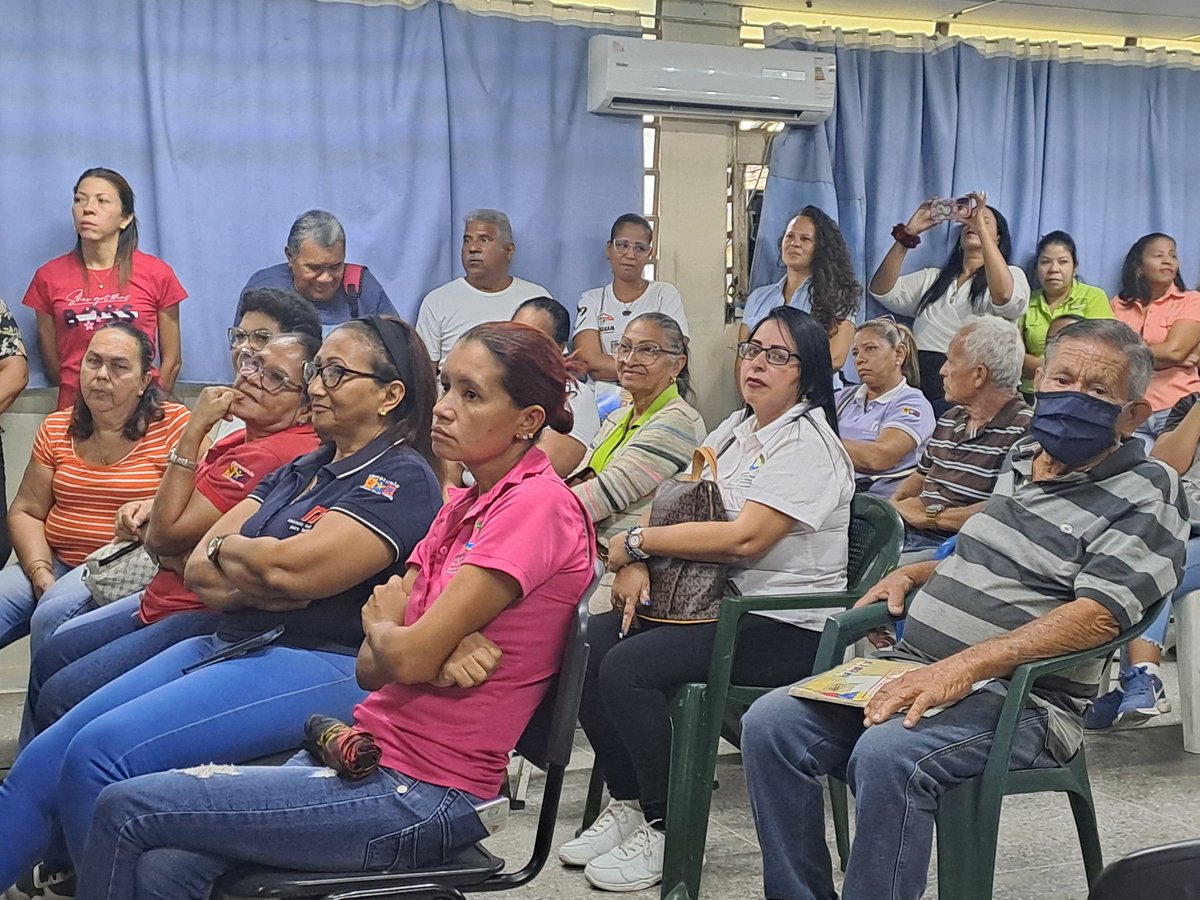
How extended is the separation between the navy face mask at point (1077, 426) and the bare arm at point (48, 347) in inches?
125

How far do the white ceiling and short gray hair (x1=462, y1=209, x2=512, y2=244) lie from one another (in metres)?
1.23

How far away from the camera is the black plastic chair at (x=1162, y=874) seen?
0.77 meters

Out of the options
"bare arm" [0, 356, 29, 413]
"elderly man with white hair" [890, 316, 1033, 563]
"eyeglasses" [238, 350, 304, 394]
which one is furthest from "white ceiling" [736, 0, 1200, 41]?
"eyeglasses" [238, 350, 304, 394]

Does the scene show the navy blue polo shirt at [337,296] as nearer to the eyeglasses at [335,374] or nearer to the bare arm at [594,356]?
the bare arm at [594,356]

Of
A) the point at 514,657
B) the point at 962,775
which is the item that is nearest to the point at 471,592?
the point at 514,657

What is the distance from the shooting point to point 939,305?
4930 mm

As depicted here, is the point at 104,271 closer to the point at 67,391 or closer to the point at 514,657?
the point at 67,391

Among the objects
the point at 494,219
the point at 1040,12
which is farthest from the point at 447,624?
the point at 1040,12

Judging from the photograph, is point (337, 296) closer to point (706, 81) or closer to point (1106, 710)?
point (706, 81)

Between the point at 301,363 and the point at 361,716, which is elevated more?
the point at 301,363

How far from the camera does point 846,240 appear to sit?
493 centimetres

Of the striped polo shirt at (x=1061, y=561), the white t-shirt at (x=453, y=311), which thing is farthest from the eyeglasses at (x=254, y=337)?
the striped polo shirt at (x=1061, y=561)

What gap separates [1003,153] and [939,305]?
72 cm

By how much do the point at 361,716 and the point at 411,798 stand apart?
0.57 feet
